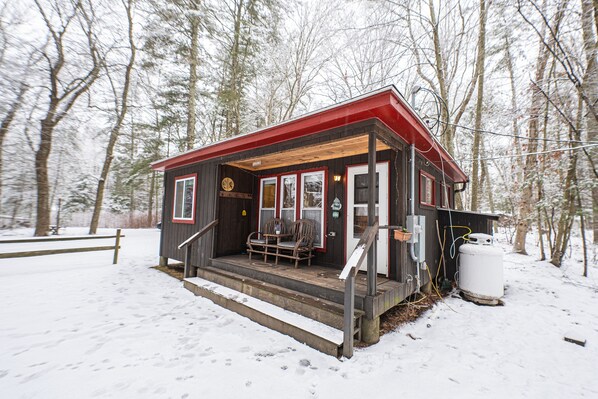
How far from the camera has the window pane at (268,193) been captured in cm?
555

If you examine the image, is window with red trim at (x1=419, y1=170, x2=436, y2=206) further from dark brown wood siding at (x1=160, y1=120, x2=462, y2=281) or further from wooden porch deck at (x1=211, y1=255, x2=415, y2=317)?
wooden porch deck at (x1=211, y1=255, x2=415, y2=317)

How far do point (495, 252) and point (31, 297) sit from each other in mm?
7849

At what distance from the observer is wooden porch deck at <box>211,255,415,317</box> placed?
8.95 ft

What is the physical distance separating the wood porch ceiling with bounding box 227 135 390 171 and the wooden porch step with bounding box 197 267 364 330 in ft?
6.82

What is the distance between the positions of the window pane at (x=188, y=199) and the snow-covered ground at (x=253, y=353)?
80.3 inches

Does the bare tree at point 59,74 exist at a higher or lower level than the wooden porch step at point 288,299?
higher

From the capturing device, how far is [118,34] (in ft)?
30.9

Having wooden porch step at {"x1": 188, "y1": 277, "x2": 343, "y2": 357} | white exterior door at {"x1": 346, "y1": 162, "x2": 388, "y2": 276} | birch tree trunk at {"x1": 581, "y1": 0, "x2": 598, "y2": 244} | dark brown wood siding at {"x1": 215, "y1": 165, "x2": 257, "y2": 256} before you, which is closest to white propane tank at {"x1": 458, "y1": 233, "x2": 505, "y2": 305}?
white exterior door at {"x1": 346, "y1": 162, "x2": 388, "y2": 276}

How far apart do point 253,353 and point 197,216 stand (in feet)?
12.0

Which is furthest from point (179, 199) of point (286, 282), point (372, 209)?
point (372, 209)

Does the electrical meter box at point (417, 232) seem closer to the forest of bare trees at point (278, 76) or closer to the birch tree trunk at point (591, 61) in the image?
the forest of bare trees at point (278, 76)

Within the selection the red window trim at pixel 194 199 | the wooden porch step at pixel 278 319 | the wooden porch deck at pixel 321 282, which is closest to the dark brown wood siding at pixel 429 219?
the wooden porch deck at pixel 321 282

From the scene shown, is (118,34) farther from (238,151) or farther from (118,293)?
(118,293)

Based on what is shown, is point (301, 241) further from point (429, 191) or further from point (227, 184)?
point (429, 191)
